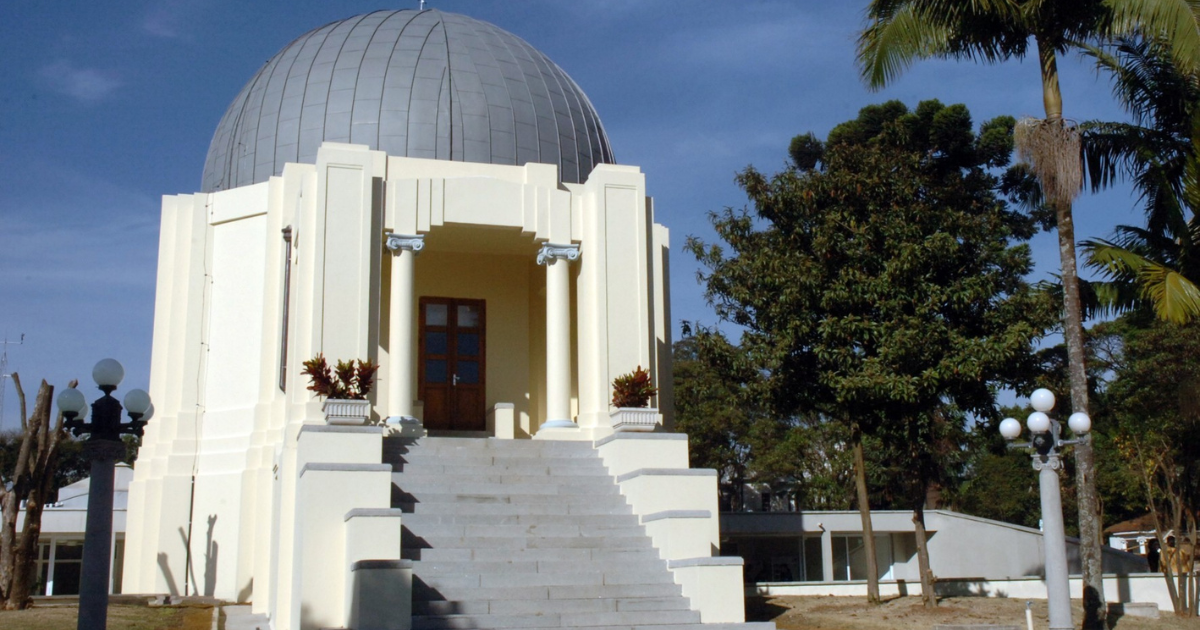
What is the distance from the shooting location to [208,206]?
2253 centimetres

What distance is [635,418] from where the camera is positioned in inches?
643

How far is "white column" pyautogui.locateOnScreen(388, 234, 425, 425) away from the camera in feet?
57.8

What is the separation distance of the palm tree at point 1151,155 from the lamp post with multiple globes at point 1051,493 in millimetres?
6067

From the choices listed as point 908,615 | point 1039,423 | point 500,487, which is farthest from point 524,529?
point 1039,423

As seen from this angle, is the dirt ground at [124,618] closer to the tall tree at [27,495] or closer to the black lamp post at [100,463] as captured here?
the tall tree at [27,495]

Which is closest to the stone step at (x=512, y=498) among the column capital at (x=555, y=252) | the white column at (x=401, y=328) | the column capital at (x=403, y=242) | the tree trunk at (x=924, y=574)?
the white column at (x=401, y=328)

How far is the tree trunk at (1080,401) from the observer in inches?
593

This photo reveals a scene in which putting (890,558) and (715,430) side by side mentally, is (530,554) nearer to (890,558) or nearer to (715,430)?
(890,558)

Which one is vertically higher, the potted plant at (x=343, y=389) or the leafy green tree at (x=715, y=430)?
the leafy green tree at (x=715, y=430)

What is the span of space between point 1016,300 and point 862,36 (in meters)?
4.70

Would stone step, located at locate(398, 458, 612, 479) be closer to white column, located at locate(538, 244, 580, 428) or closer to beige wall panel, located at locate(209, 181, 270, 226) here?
white column, located at locate(538, 244, 580, 428)

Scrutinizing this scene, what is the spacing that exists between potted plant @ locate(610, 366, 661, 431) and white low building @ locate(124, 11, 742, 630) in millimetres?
118

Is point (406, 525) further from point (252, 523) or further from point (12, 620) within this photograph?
point (252, 523)

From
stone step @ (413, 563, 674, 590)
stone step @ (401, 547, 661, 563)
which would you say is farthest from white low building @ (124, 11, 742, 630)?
stone step @ (413, 563, 674, 590)
